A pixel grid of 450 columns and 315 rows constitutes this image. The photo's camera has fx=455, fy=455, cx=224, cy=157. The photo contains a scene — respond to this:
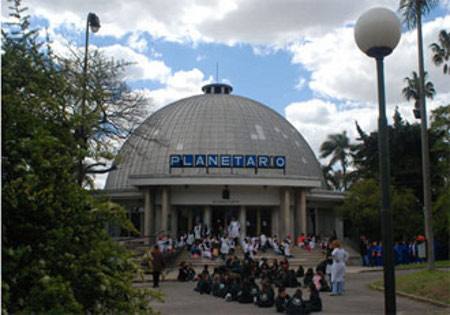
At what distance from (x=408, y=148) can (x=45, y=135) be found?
42926 millimetres

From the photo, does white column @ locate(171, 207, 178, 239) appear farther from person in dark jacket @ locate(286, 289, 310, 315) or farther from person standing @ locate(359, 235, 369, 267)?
person in dark jacket @ locate(286, 289, 310, 315)

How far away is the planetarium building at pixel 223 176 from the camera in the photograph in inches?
1463

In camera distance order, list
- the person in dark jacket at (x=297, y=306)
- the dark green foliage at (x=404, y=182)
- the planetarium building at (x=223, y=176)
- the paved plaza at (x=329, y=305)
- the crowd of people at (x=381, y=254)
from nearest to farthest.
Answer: the person in dark jacket at (x=297, y=306) < the paved plaza at (x=329, y=305) < the crowd of people at (x=381, y=254) < the dark green foliage at (x=404, y=182) < the planetarium building at (x=223, y=176)

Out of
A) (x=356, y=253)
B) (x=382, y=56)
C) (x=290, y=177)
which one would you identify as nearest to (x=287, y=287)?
(x=382, y=56)

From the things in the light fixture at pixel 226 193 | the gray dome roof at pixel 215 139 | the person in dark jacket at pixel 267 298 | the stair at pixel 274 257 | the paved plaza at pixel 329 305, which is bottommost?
the stair at pixel 274 257

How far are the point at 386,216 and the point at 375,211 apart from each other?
30791 millimetres

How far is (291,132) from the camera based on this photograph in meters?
53.3

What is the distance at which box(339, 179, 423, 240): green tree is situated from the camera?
35188mm

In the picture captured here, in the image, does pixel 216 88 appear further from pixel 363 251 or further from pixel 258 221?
pixel 363 251

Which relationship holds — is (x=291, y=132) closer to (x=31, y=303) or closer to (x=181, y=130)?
(x=181, y=130)

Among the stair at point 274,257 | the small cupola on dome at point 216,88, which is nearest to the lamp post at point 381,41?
the stair at point 274,257

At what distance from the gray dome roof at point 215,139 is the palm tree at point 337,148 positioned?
15.7 meters

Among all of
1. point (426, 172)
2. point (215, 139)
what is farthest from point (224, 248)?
point (215, 139)

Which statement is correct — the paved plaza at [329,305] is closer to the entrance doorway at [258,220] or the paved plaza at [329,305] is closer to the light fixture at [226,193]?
the light fixture at [226,193]
